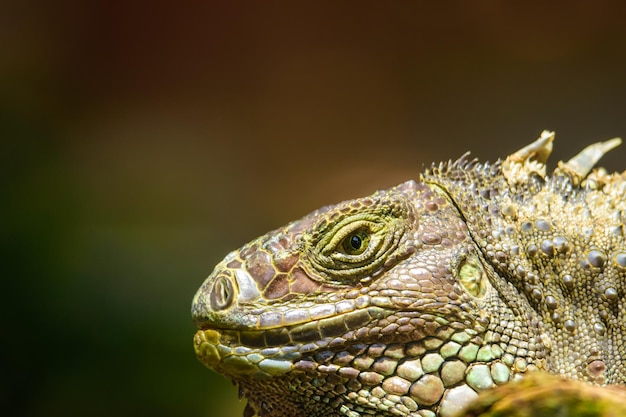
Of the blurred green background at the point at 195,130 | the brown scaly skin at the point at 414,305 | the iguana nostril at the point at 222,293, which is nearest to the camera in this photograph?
the brown scaly skin at the point at 414,305

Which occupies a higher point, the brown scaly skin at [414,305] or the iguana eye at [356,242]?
the iguana eye at [356,242]

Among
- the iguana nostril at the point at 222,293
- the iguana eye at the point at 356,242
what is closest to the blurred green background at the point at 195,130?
the iguana nostril at the point at 222,293

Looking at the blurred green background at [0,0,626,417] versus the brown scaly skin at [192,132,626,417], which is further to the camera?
the blurred green background at [0,0,626,417]

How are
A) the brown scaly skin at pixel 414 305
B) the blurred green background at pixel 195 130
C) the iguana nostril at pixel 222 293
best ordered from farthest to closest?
1. the blurred green background at pixel 195 130
2. the iguana nostril at pixel 222 293
3. the brown scaly skin at pixel 414 305

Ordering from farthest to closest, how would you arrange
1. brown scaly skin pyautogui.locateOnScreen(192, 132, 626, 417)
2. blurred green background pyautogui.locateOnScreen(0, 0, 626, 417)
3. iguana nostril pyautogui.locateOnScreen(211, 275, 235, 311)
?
blurred green background pyautogui.locateOnScreen(0, 0, 626, 417) < iguana nostril pyautogui.locateOnScreen(211, 275, 235, 311) < brown scaly skin pyautogui.locateOnScreen(192, 132, 626, 417)

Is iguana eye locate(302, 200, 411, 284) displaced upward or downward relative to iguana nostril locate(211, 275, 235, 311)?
upward

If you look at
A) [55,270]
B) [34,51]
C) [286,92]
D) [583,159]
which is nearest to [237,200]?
[286,92]

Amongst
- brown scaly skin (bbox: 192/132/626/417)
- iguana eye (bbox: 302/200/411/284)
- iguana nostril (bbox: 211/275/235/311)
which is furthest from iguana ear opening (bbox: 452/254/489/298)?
iguana nostril (bbox: 211/275/235/311)

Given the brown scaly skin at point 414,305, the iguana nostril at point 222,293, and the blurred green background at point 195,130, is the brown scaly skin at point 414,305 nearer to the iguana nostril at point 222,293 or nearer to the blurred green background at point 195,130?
the iguana nostril at point 222,293

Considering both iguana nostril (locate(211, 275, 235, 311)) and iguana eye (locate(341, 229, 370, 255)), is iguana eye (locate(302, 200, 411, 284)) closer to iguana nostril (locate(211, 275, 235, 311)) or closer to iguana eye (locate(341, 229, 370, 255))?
iguana eye (locate(341, 229, 370, 255))
